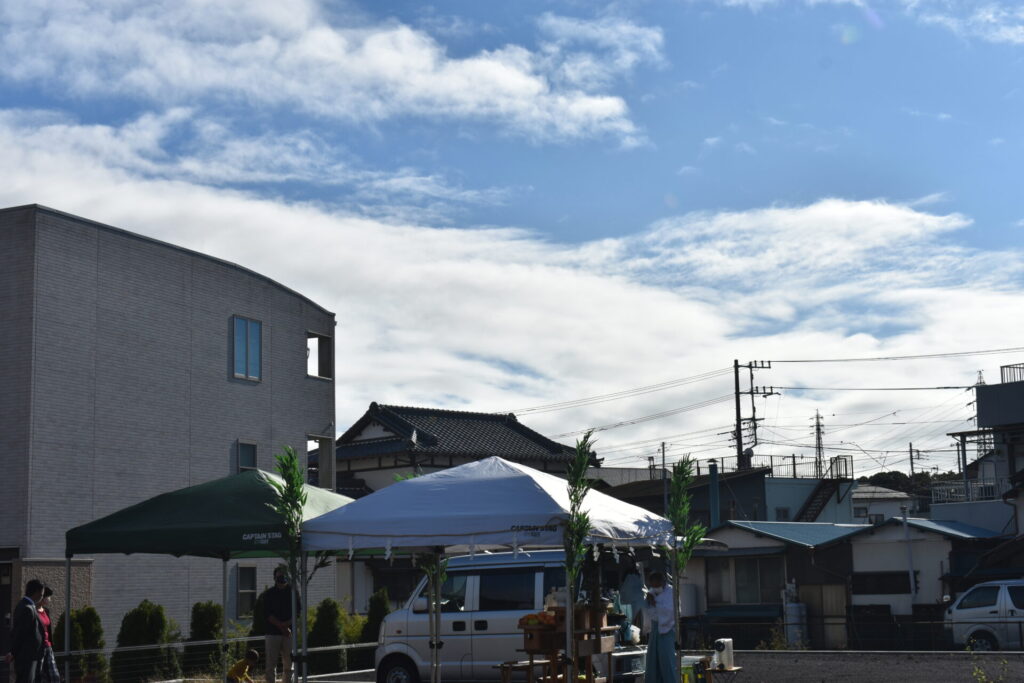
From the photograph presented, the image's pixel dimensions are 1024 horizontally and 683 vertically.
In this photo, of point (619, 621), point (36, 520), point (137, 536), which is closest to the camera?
point (137, 536)

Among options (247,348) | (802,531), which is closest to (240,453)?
(247,348)

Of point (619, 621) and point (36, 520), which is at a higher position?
point (36, 520)

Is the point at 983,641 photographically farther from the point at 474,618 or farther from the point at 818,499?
the point at 818,499

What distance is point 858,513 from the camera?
56.3m

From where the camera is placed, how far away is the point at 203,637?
933 inches

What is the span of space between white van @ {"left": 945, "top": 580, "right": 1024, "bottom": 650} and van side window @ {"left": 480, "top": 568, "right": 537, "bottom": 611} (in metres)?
12.8

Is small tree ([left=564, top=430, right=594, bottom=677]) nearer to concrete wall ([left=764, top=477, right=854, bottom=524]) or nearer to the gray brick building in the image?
the gray brick building

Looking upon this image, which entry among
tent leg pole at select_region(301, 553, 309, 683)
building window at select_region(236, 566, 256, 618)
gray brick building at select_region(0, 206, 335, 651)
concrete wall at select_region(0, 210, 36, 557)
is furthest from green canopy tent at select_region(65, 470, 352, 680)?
building window at select_region(236, 566, 256, 618)

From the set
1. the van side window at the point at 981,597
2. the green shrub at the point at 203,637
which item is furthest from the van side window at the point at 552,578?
the van side window at the point at 981,597

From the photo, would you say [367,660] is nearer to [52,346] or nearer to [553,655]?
[52,346]

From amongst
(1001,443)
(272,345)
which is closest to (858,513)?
(1001,443)

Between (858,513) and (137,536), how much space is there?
48.3 metres

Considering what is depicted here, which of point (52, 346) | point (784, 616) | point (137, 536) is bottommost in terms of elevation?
point (784, 616)

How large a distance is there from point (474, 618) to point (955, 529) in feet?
74.3
